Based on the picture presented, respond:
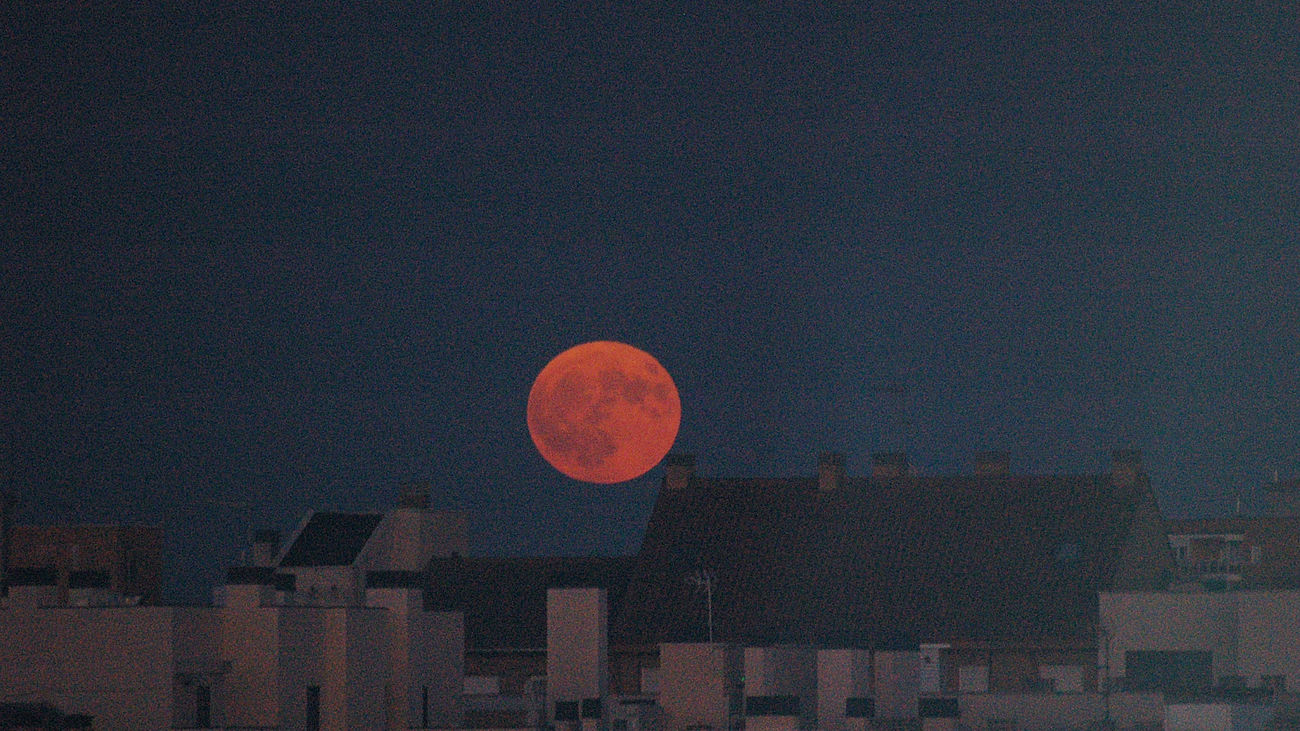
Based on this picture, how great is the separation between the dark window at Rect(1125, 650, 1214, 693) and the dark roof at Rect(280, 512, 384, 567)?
28141 millimetres

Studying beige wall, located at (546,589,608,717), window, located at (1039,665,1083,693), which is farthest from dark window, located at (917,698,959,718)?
window, located at (1039,665,1083,693)

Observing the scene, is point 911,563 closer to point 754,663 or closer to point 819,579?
point 819,579

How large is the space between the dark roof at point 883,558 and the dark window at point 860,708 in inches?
466

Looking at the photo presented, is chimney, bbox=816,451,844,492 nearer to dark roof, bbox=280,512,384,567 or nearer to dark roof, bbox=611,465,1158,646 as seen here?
dark roof, bbox=611,465,1158,646

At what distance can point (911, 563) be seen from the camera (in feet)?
242

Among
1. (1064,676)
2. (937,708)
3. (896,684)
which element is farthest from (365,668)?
(1064,676)

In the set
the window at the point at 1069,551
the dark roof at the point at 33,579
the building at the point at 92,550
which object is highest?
the building at the point at 92,550

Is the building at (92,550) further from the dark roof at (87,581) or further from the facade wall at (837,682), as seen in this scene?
the facade wall at (837,682)

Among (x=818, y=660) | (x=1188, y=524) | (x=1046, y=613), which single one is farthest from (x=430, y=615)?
(x=1188, y=524)

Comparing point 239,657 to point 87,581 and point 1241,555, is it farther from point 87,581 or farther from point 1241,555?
point 1241,555

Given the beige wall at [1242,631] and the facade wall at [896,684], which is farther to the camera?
the beige wall at [1242,631]

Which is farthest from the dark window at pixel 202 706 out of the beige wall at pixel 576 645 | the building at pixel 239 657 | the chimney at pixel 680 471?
the chimney at pixel 680 471

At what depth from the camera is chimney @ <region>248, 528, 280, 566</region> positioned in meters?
83.4

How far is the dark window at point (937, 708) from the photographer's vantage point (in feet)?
186
